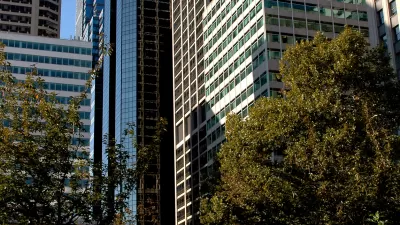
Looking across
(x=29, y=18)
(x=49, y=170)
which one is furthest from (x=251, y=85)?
(x=29, y=18)

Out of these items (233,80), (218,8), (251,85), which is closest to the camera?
(251,85)

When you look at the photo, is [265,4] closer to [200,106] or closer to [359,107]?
[200,106]

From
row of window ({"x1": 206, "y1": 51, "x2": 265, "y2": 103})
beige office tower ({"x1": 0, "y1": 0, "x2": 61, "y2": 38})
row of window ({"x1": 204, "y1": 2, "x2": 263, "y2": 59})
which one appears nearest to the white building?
beige office tower ({"x1": 0, "y1": 0, "x2": 61, "y2": 38})

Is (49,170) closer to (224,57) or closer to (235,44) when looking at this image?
(235,44)

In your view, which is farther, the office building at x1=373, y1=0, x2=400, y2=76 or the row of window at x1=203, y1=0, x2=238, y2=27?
the row of window at x1=203, y1=0, x2=238, y2=27

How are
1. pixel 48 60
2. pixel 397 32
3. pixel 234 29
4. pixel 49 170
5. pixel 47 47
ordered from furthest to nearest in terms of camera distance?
1. pixel 47 47
2. pixel 48 60
3. pixel 234 29
4. pixel 397 32
5. pixel 49 170

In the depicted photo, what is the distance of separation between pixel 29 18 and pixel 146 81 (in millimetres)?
33390

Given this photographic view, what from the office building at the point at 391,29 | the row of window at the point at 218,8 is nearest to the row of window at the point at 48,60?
the row of window at the point at 218,8

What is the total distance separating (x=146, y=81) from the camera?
160625 millimetres

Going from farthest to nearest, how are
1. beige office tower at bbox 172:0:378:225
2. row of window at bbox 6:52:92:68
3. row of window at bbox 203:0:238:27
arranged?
row of window at bbox 6:52:92:68 < row of window at bbox 203:0:238:27 < beige office tower at bbox 172:0:378:225

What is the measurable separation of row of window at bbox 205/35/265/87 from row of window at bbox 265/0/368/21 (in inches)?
201

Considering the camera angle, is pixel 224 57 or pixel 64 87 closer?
pixel 224 57

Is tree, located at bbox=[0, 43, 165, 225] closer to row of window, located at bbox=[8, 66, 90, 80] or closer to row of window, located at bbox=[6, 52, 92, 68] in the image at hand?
row of window, located at bbox=[8, 66, 90, 80]

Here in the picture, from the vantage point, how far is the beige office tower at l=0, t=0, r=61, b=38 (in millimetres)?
146125
